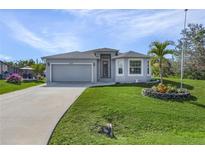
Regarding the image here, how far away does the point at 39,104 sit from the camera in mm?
11055

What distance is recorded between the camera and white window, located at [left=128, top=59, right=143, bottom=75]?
829 inches

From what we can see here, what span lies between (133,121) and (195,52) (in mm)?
22212

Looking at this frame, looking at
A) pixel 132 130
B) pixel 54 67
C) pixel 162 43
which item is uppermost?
pixel 162 43

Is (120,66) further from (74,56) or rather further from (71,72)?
(71,72)

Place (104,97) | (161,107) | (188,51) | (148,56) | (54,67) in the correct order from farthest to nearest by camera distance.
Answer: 1. (188,51)
2. (54,67)
3. (148,56)
4. (104,97)
5. (161,107)

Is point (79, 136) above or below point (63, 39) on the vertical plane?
below

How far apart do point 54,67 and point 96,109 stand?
13639 mm

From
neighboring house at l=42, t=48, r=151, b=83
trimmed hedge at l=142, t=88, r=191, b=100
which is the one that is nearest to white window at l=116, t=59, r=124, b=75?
neighboring house at l=42, t=48, r=151, b=83

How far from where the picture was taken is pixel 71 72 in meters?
22.9

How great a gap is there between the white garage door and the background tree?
1141cm

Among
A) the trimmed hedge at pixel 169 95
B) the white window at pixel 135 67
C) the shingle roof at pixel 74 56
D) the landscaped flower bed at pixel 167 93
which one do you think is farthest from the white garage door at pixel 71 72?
the trimmed hedge at pixel 169 95
